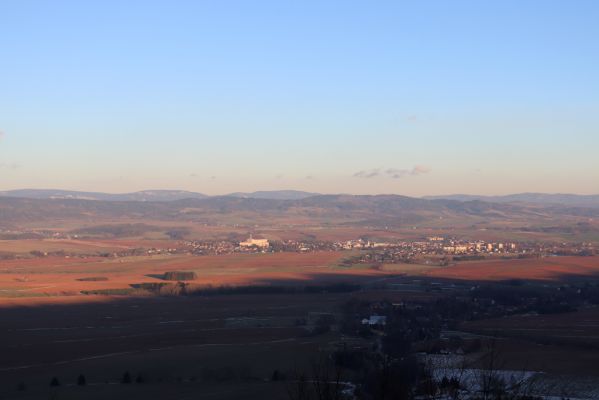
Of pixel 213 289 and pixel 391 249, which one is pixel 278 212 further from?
pixel 213 289

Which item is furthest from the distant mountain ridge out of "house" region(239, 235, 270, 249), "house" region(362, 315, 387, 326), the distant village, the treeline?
"house" region(362, 315, 387, 326)

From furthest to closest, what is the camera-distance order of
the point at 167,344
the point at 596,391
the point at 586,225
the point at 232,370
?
the point at 586,225, the point at 167,344, the point at 232,370, the point at 596,391

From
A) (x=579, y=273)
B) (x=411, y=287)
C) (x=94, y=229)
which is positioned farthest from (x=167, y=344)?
(x=94, y=229)

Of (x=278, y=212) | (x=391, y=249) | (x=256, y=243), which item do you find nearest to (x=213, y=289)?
(x=391, y=249)

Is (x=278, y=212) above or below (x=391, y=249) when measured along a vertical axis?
above

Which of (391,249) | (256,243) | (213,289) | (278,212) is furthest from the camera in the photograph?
(278,212)

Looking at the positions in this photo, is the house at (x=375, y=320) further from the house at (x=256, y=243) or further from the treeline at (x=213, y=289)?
the house at (x=256, y=243)

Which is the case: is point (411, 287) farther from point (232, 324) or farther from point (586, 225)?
point (586, 225)

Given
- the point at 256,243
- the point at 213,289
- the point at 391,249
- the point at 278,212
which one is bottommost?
the point at 213,289

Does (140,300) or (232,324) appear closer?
(232,324)

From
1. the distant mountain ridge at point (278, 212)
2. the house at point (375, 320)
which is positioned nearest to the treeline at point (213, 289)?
the house at point (375, 320)

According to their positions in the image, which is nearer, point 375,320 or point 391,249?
point 375,320
